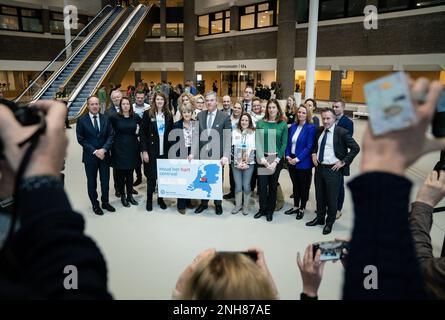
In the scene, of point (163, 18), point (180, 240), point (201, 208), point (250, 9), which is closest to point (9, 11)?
point (163, 18)

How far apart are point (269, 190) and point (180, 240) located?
1.57 m

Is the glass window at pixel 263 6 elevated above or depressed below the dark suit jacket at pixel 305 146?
above

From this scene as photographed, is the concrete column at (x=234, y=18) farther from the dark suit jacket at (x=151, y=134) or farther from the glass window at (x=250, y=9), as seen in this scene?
the dark suit jacket at (x=151, y=134)

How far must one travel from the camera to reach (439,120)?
0.95m

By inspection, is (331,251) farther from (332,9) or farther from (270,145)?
(332,9)

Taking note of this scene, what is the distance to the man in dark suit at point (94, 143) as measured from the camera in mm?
5008

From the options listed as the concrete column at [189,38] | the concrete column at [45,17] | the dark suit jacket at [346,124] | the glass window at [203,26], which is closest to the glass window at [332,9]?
the glass window at [203,26]

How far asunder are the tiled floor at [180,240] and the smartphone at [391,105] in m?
2.83

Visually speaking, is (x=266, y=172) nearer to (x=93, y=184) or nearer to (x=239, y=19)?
(x=93, y=184)

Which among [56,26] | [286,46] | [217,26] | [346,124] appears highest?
[217,26]

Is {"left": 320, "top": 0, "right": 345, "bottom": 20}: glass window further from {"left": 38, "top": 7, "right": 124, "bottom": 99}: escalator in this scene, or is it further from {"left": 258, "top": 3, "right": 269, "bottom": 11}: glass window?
{"left": 38, "top": 7, "right": 124, "bottom": 99}: escalator

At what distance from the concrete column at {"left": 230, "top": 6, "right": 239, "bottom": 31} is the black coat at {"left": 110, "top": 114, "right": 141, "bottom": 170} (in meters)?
18.2

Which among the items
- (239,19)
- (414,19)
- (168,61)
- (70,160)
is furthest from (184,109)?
(168,61)

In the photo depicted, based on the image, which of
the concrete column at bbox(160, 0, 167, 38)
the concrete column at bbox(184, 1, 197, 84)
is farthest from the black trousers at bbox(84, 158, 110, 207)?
the concrete column at bbox(160, 0, 167, 38)
